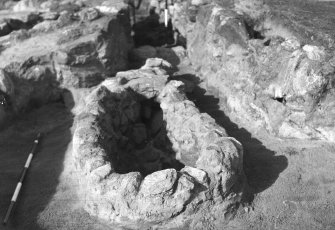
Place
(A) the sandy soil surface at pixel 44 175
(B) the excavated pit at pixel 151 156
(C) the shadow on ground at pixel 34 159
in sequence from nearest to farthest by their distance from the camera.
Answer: (B) the excavated pit at pixel 151 156 < (A) the sandy soil surface at pixel 44 175 < (C) the shadow on ground at pixel 34 159

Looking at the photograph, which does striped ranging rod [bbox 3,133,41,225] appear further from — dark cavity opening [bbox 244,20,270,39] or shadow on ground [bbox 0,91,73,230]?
dark cavity opening [bbox 244,20,270,39]

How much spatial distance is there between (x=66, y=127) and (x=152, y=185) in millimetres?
6261

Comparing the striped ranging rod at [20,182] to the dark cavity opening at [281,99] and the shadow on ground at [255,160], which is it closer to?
the shadow on ground at [255,160]

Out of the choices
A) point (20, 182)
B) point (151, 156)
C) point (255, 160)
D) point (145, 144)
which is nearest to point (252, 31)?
point (255, 160)

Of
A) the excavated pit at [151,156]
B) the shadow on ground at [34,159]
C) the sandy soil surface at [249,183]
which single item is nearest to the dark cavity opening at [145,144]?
the excavated pit at [151,156]

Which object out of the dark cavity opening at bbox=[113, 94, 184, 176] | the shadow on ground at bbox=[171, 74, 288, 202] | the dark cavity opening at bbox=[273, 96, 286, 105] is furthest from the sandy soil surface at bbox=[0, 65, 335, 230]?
the dark cavity opening at bbox=[113, 94, 184, 176]

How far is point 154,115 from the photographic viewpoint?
1412 cm

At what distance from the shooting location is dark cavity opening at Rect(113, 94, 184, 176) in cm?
1213

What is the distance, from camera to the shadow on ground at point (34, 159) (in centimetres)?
1055

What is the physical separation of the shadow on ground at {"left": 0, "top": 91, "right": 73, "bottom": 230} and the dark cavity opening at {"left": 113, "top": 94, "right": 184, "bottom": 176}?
73.1 inches

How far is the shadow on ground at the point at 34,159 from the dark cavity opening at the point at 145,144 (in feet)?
6.09

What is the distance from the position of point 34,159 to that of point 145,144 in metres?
3.32

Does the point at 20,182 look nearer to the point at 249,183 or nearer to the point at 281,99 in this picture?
the point at 249,183

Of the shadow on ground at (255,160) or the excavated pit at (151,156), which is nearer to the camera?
the excavated pit at (151,156)
